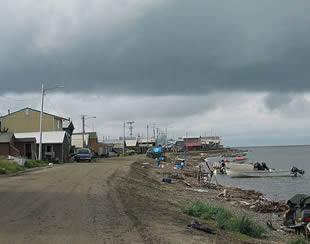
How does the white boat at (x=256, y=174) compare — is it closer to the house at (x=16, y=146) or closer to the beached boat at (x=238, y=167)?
the beached boat at (x=238, y=167)

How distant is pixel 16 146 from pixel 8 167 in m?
17.9

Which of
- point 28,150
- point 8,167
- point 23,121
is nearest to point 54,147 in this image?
point 28,150

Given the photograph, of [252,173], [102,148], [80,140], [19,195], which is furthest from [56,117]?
[19,195]

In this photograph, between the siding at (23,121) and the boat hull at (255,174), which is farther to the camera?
the siding at (23,121)

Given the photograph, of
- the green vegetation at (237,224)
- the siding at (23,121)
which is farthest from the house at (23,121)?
the green vegetation at (237,224)

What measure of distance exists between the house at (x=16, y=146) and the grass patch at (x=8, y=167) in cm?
1235

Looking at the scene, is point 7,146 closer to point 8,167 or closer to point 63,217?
point 8,167

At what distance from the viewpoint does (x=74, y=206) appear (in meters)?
12.5

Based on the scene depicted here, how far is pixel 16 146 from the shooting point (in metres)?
44.4

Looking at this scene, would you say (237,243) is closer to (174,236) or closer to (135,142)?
(174,236)

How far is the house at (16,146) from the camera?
41.6 m

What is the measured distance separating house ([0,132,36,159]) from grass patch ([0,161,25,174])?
12.4 meters

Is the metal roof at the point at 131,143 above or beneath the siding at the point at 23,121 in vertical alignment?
beneath

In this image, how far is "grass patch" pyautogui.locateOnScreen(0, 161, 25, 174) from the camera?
2614 cm
